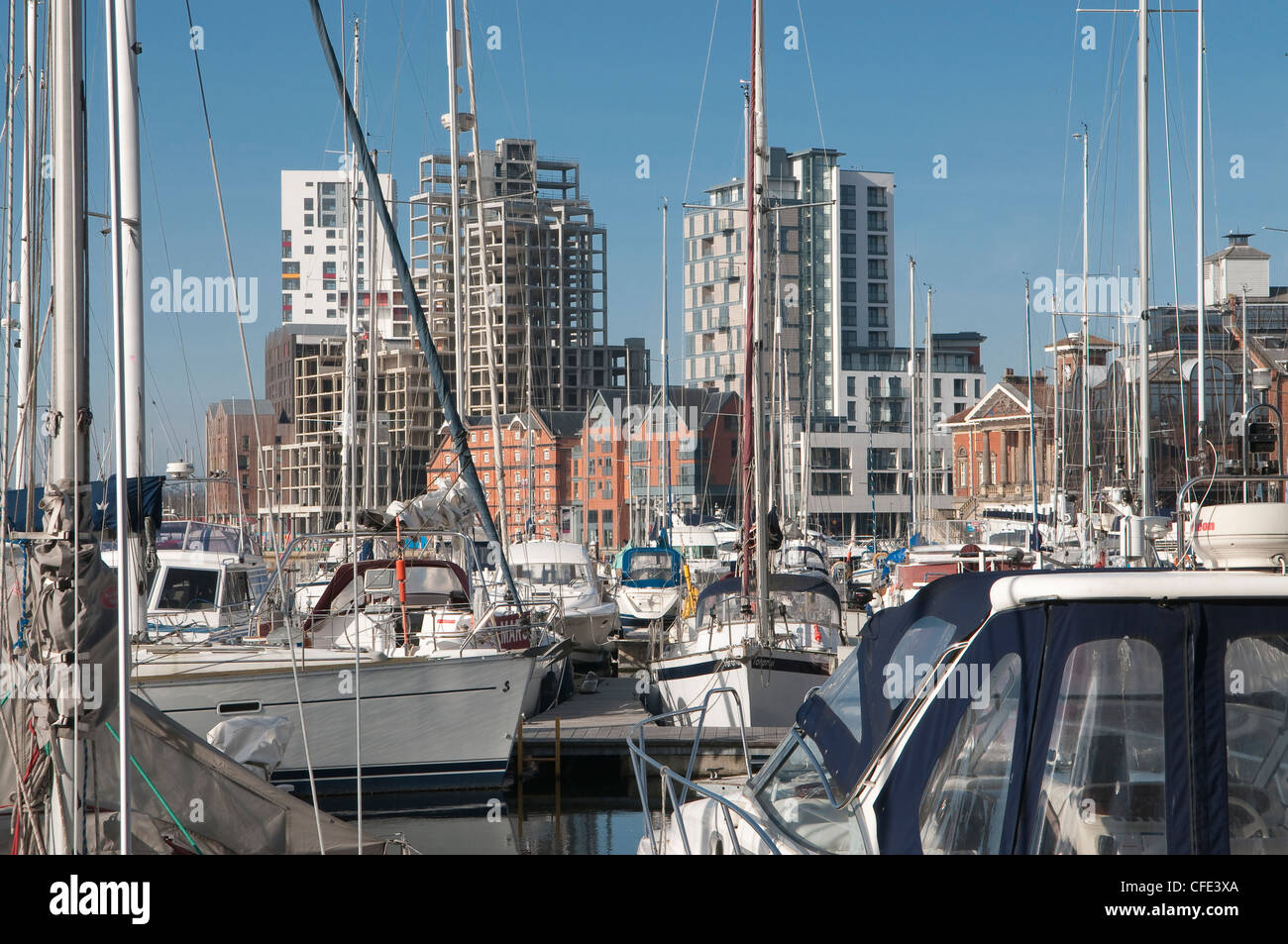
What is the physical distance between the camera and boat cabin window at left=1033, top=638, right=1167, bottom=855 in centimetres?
430

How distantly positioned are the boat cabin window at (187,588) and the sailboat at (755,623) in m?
6.22

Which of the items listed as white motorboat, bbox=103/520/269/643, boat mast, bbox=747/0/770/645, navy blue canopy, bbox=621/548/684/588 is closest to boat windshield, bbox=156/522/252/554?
white motorboat, bbox=103/520/269/643

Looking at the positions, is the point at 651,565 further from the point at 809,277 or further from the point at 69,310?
the point at 809,277

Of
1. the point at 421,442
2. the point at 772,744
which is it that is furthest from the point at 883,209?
the point at 772,744

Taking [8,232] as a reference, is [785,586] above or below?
below

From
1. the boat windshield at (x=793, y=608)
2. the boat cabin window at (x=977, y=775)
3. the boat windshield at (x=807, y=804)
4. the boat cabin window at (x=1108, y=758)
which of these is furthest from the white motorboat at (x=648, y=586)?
the boat cabin window at (x=1108, y=758)

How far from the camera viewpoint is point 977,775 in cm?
451

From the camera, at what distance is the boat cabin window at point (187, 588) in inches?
691

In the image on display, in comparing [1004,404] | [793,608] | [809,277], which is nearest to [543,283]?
[809,277]

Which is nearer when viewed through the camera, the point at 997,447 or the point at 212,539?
the point at 212,539

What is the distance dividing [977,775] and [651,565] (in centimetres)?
3301

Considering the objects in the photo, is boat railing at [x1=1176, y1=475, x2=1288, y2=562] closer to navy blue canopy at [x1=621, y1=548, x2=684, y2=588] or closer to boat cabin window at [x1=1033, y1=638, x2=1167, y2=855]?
boat cabin window at [x1=1033, y1=638, x2=1167, y2=855]

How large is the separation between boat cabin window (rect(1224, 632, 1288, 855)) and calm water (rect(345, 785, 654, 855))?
9.50m

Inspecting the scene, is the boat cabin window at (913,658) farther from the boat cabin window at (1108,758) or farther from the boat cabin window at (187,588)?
the boat cabin window at (187,588)
